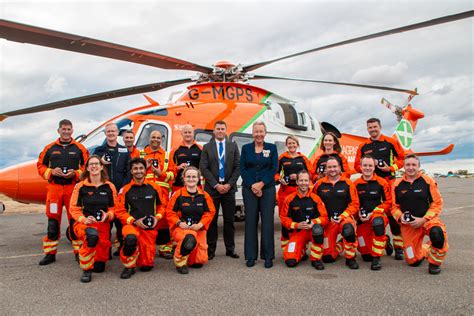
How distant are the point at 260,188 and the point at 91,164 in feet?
7.02

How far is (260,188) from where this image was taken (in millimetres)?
4953

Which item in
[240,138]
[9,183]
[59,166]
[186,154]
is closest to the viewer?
[59,166]

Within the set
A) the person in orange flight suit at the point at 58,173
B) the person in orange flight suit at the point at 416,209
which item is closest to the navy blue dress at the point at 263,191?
the person in orange flight suit at the point at 416,209

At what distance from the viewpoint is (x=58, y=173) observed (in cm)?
520

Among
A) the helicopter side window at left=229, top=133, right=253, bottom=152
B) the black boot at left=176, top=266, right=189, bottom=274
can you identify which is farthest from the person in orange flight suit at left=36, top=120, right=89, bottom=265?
the helicopter side window at left=229, top=133, right=253, bottom=152

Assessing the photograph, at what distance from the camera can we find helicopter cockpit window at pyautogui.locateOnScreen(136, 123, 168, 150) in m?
6.63

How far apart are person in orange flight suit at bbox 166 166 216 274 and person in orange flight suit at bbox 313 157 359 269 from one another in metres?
1.54

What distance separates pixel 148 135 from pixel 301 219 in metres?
3.14

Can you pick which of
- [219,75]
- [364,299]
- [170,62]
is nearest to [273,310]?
[364,299]

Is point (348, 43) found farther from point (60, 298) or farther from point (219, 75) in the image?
point (60, 298)

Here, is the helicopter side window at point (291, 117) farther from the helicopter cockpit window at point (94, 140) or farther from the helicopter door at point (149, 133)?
the helicopter cockpit window at point (94, 140)

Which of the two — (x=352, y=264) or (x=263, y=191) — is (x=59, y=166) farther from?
(x=352, y=264)

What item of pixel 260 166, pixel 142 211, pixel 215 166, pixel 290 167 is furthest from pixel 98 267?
pixel 290 167

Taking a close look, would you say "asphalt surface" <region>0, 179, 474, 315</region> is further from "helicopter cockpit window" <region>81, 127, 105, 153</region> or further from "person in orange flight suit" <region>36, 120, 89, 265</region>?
"helicopter cockpit window" <region>81, 127, 105, 153</region>
